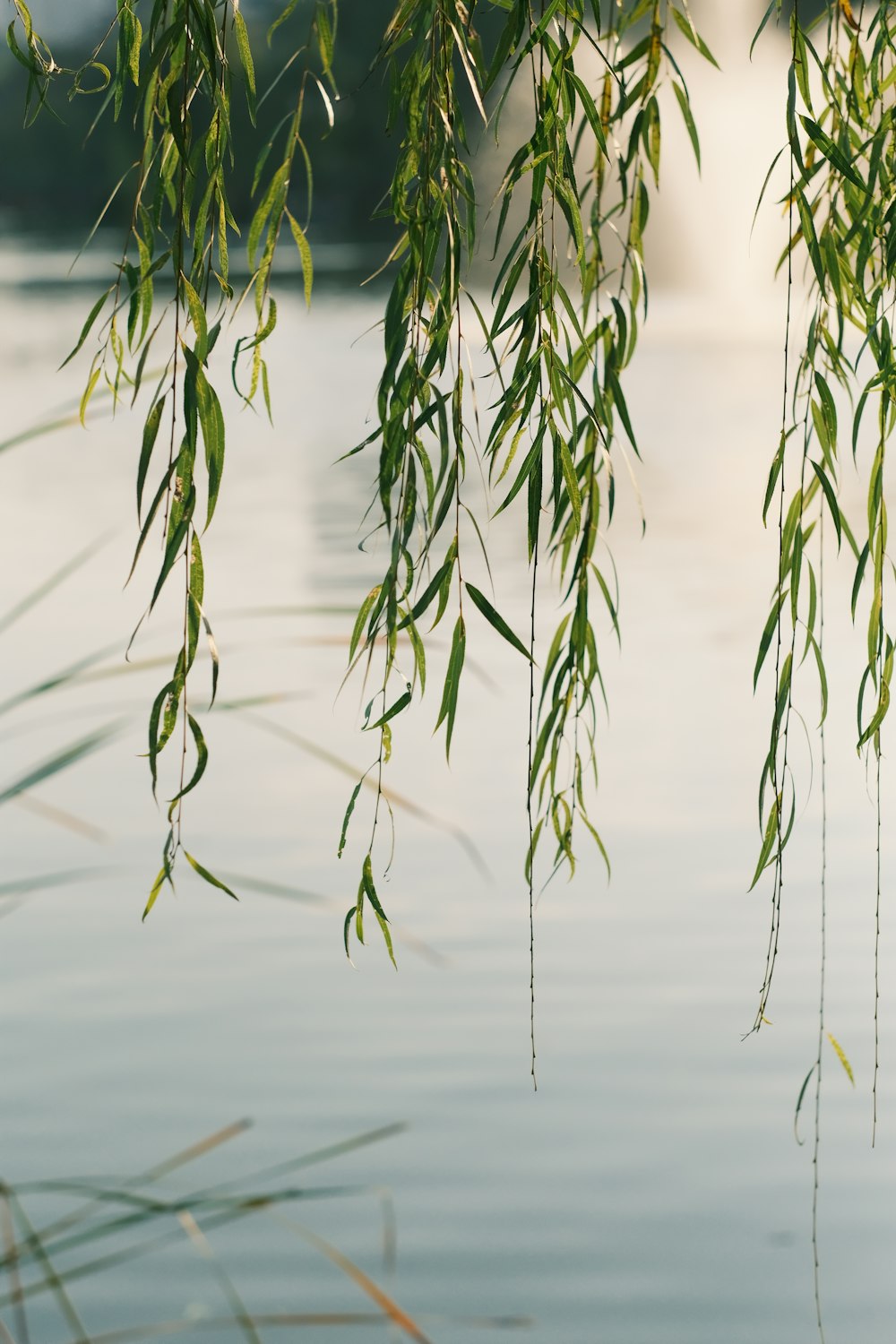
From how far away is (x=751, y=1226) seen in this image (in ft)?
10.9

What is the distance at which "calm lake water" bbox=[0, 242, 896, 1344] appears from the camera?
320 centimetres

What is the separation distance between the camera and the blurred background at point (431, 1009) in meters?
→ 3.12

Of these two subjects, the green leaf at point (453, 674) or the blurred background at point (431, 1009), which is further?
the blurred background at point (431, 1009)

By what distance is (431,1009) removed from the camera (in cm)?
420

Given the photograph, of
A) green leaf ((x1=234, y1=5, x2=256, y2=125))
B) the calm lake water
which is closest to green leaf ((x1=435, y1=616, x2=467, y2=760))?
the calm lake water

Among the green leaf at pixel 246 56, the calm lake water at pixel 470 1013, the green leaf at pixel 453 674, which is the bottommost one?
the calm lake water at pixel 470 1013

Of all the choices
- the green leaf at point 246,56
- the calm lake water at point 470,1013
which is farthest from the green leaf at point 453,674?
the green leaf at point 246,56

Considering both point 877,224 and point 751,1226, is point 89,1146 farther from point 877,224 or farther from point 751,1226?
point 877,224

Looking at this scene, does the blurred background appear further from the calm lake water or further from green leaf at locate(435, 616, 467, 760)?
green leaf at locate(435, 616, 467, 760)

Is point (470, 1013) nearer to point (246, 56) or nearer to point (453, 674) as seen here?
point (453, 674)

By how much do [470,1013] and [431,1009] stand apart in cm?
9

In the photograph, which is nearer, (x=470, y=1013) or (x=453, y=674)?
(x=453, y=674)

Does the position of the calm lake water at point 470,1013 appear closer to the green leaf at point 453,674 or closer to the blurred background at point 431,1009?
the blurred background at point 431,1009

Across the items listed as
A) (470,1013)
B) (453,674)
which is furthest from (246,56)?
(470,1013)
